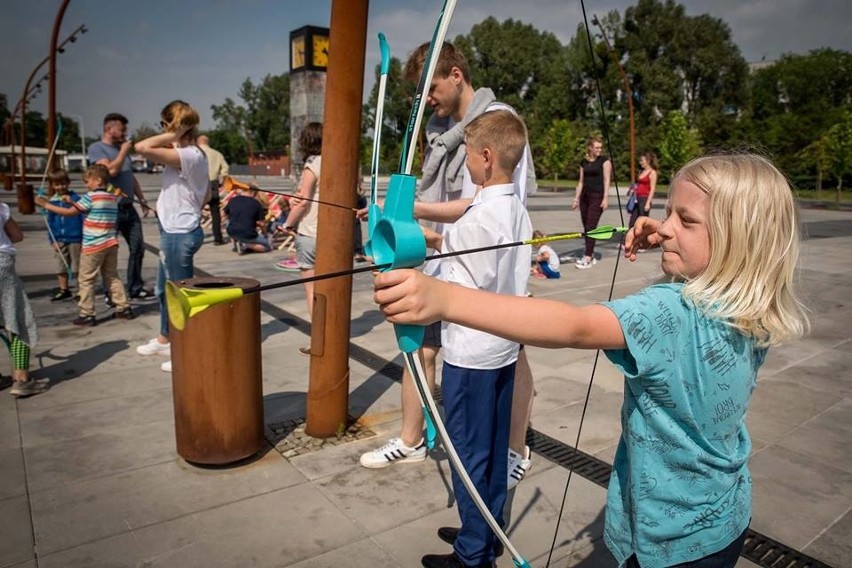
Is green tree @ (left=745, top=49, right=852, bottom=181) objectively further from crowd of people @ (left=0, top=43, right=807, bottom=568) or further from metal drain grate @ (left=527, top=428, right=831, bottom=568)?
crowd of people @ (left=0, top=43, right=807, bottom=568)

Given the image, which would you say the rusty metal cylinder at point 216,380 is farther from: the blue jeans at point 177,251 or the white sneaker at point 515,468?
the blue jeans at point 177,251

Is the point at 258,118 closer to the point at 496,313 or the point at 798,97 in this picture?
the point at 798,97

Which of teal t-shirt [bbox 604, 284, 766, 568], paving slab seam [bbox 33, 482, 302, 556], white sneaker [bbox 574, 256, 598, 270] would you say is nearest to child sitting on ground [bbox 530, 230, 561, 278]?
white sneaker [bbox 574, 256, 598, 270]

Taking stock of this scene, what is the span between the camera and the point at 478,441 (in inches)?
90.0

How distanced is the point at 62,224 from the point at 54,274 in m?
2.27

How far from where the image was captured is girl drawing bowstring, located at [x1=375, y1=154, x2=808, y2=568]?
133 cm

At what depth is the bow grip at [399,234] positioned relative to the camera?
122 centimetres

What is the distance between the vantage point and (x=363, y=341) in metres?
5.71

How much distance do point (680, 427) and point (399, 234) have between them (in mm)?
822

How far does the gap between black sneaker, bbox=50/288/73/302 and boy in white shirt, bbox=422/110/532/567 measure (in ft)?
20.1

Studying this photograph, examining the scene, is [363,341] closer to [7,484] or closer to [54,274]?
[7,484]

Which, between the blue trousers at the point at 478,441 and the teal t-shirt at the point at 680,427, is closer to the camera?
the teal t-shirt at the point at 680,427

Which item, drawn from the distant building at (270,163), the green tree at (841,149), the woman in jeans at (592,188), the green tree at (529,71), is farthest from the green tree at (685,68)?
the distant building at (270,163)

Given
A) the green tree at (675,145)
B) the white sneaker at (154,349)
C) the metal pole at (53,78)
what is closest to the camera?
the white sneaker at (154,349)
